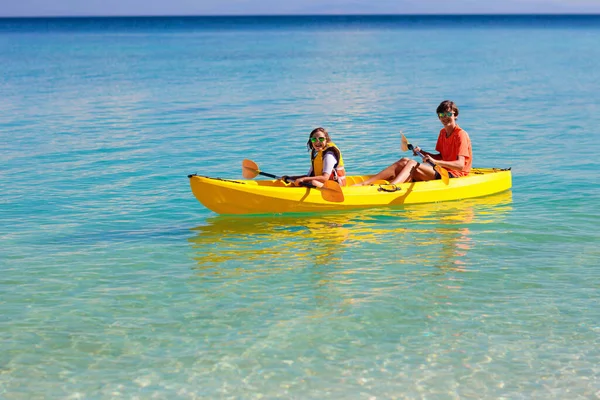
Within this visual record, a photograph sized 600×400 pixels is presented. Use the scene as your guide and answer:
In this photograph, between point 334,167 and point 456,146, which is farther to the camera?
point 456,146

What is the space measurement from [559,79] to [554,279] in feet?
75.4

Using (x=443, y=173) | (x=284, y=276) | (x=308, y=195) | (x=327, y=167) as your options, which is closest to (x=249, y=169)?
(x=308, y=195)

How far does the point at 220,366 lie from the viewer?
5949mm

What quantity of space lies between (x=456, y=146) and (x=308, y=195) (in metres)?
2.00

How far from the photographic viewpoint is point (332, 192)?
965 centimetres

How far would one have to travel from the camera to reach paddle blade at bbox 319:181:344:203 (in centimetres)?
959

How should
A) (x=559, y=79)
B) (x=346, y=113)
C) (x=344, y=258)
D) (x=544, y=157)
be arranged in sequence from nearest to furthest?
(x=344, y=258)
(x=544, y=157)
(x=346, y=113)
(x=559, y=79)

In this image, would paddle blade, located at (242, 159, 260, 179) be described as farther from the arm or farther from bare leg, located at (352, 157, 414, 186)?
bare leg, located at (352, 157, 414, 186)

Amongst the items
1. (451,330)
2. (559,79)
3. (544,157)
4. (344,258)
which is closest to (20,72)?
(559,79)

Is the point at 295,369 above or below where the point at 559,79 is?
below

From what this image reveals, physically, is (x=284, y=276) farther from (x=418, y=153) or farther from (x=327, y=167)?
(x=418, y=153)

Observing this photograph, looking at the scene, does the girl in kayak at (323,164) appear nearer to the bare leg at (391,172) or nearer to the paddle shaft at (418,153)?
the bare leg at (391,172)

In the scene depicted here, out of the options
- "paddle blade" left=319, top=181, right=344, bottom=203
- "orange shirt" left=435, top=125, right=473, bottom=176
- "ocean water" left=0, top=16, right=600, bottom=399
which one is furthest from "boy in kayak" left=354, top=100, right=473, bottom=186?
"paddle blade" left=319, top=181, right=344, bottom=203

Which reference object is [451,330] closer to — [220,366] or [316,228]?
[220,366]
